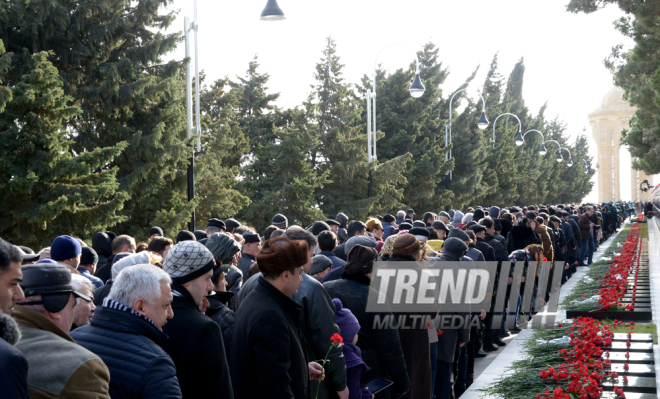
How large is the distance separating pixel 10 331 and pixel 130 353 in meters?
0.71

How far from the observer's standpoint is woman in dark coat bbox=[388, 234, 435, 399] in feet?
19.1

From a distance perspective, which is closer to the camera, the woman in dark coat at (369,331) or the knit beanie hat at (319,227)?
the woman in dark coat at (369,331)

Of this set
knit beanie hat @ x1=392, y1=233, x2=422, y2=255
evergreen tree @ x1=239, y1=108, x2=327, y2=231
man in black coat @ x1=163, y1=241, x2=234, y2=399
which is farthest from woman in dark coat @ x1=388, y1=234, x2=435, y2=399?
evergreen tree @ x1=239, y1=108, x2=327, y2=231

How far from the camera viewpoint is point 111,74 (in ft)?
59.9

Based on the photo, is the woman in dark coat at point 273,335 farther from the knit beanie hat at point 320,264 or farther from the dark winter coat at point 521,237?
the dark winter coat at point 521,237

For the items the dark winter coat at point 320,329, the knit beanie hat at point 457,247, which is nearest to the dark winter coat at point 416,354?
the dark winter coat at point 320,329

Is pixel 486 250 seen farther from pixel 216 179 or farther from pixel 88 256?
pixel 216 179

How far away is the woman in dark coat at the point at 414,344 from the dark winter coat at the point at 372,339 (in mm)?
681

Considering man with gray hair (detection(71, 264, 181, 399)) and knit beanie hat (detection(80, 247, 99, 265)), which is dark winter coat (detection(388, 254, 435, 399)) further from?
man with gray hair (detection(71, 264, 181, 399))

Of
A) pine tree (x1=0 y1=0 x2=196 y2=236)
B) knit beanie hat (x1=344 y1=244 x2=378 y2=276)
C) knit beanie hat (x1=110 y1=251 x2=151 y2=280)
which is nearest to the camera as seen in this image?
knit beanie hat (x1=344 y1=244 x2=378 y2=276)

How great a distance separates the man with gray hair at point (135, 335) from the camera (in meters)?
2.87

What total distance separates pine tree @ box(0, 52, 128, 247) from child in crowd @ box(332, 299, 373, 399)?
11.0 m

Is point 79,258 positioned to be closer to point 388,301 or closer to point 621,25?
point 388,301

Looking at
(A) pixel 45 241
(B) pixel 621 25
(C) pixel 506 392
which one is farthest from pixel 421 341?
(B) pixel 621 25
